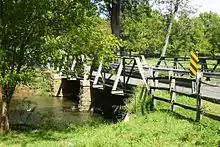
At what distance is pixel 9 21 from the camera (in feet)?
44.0

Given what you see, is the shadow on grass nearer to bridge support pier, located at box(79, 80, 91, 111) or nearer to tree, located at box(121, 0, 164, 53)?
bridge support pier, located at box(79, 80, 91, 111)

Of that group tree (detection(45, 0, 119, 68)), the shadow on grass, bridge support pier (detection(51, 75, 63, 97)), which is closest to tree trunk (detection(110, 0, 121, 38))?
bridge support pier (detection(51, 75, 63, 97))

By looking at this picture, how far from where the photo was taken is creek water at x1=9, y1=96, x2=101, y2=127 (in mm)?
19219

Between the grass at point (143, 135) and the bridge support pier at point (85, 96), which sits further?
the bridge support pier at point (85, 96)

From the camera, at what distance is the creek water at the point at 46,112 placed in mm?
19219

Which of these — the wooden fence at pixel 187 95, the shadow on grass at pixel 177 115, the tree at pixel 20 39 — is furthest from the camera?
the tree at pixel 20 39

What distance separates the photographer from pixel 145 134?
10664 mm

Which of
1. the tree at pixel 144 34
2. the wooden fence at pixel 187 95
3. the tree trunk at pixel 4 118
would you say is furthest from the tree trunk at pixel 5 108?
the tree at pixel 144 34

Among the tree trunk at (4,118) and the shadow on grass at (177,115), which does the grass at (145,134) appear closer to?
the shadow on grass at (177,115)

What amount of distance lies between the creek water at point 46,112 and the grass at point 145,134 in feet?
15.8

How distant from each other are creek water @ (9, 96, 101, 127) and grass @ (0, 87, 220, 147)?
4.80 meters

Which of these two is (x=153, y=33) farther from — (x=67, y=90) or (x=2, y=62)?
(x=2, y=62)

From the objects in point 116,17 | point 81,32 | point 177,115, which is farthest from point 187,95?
point 116,17

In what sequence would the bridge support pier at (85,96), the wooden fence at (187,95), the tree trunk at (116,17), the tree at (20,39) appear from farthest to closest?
the tree trunk at (116,17)
the bridge support pier at (85,96)
the tree at (20,39)
the wooden fence at (187,95)
